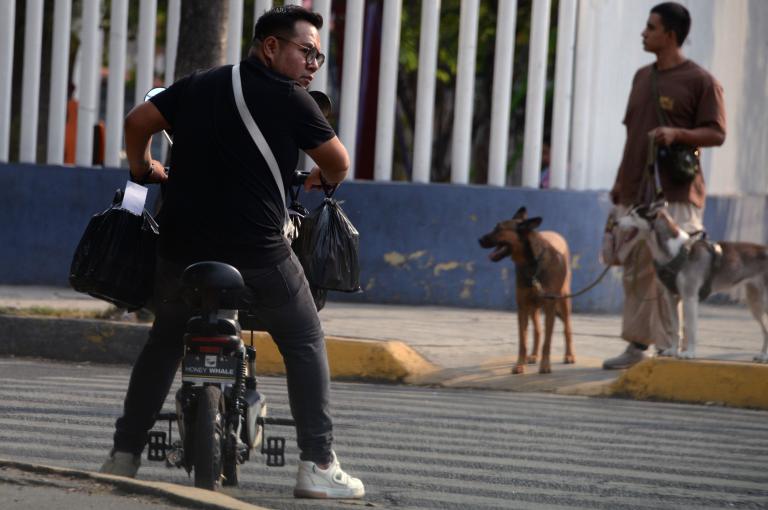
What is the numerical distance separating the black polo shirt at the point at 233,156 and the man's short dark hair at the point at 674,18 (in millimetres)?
4934

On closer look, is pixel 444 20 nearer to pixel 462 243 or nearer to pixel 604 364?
pixel 462 243

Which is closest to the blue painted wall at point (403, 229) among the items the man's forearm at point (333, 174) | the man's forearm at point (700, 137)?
the man's forearm at point (700, 137)

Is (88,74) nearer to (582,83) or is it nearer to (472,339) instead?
(582,83)

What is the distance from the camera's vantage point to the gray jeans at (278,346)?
5.23m

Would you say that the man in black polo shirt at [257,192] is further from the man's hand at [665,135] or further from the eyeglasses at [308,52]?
the man's hand at [665,135]

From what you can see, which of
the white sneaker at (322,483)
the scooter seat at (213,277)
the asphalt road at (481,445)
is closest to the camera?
the scooter seat at (213,277)

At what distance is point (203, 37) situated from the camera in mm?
11047

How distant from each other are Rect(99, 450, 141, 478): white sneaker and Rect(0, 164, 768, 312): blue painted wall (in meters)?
7.87

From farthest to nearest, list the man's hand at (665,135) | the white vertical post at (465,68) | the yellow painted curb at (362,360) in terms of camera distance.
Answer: the white vertical post at (465,68) → the yellow painted curb at (362,360) → the man's hand at (665,135)

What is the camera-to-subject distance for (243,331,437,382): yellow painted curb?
9.67 meters

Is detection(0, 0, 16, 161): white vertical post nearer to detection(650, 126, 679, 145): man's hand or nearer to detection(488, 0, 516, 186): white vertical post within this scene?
detection(488, 0, 516, 186): white vertical post

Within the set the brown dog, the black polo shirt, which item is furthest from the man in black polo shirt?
the brown dog

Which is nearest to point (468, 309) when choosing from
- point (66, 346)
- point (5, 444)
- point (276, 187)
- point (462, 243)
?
point (462, 243)

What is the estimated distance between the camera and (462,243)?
529 inches
